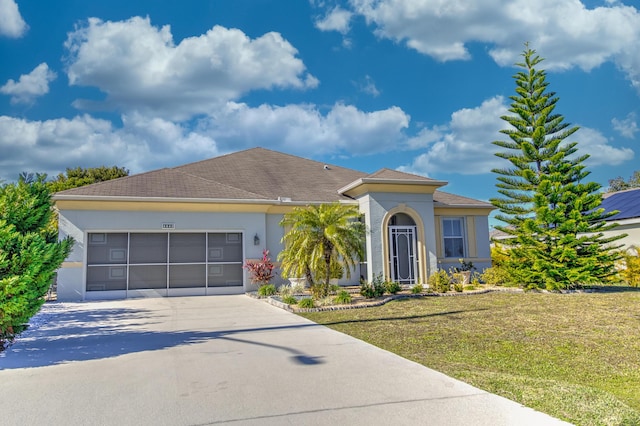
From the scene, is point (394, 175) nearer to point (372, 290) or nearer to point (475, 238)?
point (372, 290)

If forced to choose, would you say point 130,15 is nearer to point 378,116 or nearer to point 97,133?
point 97,133

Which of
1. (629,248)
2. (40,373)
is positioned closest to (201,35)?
(40,373)

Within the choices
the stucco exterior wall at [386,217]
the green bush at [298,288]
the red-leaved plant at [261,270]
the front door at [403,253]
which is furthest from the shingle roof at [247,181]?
the green bush at [298,288]

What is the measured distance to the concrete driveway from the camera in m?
3.99

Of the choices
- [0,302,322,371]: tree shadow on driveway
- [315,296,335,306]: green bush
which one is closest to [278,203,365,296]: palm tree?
[315,296,335,306]: green bush

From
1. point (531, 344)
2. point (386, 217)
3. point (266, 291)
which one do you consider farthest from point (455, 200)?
point (531, 344)

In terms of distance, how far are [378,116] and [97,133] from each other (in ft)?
53.7

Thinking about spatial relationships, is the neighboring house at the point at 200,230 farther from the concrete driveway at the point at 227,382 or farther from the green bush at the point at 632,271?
the green bush at the point at 632,271

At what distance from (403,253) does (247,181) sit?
815cm

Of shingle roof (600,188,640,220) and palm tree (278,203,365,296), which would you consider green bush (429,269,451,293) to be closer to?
palm tree (278,203,365,296)

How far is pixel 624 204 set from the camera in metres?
24.1

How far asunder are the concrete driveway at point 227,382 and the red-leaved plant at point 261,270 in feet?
22.7

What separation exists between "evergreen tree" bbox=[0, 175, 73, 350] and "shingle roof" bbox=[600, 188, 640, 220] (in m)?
25.2

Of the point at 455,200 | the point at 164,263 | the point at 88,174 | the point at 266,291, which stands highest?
the point at 88,174
